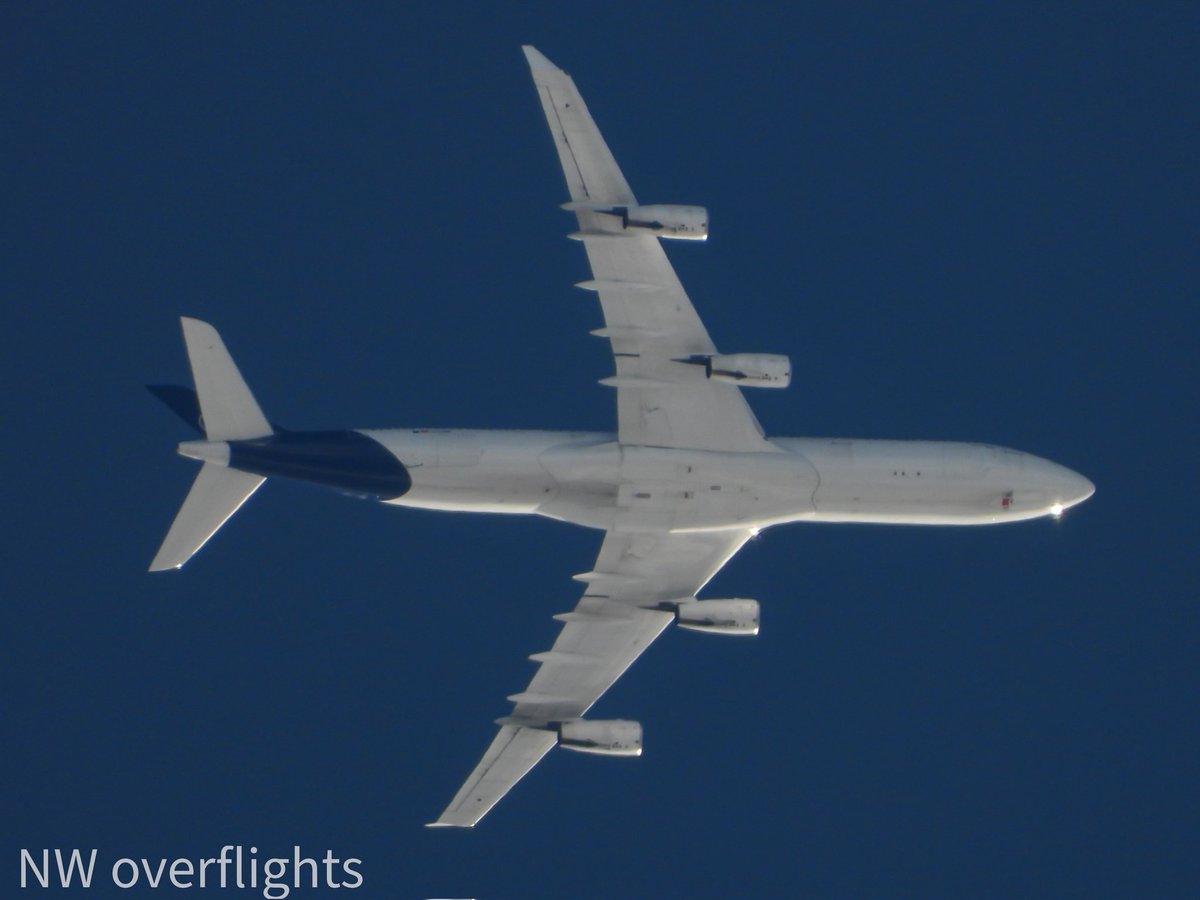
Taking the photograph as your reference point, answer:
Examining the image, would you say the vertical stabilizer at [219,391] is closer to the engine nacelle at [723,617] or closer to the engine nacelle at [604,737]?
the engine nacelle at [604,737]

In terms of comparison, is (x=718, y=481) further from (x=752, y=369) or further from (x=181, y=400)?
(x=181, y=400)

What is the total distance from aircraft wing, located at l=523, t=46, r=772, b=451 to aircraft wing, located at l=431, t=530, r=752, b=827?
3356 mm

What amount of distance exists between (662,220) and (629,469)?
7334 millimetres

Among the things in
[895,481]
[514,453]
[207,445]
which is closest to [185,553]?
[207,445]

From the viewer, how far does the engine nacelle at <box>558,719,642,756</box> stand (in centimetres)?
7262

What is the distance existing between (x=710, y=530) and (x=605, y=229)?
9.72 metres

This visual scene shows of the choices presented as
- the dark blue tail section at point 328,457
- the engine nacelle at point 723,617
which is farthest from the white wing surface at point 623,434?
the dark blue tail section at point 328,457

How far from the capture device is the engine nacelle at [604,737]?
72.6 m

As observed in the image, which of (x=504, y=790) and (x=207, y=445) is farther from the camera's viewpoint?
(x=504, y=790)

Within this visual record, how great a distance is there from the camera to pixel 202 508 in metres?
68.8

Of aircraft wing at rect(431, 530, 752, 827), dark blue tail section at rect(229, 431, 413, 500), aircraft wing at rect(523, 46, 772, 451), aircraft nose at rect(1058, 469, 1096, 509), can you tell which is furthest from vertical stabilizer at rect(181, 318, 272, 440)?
aircraft nose at rect(1058, 469, 1096, 509)

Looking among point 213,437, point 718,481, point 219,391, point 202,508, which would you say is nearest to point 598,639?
point 718,481

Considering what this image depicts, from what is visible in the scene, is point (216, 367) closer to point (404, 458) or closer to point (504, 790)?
point (404, 458)

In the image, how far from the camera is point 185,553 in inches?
2707
